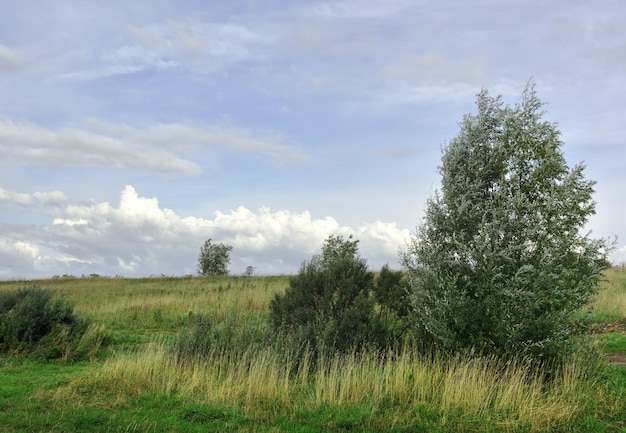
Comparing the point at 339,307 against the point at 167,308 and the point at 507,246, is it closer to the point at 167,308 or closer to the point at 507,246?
the point at 507,246

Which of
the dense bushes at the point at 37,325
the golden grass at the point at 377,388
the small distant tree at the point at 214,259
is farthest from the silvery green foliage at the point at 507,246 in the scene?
the small distant tree at the point at 214,259

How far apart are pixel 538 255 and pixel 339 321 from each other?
5.68m

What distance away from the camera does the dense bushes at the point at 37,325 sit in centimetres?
1579

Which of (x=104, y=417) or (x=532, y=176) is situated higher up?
(x=532, y=176)

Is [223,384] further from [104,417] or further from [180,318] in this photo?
[180,318]

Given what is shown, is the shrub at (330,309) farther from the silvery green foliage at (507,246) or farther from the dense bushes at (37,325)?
the dense bushes at (37,325)

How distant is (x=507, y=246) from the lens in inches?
456

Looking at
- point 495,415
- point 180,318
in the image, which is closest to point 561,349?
point 495,415

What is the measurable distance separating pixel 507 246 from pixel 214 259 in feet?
174

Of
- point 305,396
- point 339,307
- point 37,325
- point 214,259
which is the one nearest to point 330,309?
point 339,307

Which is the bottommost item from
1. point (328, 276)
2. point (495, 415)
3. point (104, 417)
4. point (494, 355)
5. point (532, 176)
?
point (104, 417)

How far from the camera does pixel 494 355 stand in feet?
37.6

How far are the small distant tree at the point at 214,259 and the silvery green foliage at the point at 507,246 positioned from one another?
51225 mm

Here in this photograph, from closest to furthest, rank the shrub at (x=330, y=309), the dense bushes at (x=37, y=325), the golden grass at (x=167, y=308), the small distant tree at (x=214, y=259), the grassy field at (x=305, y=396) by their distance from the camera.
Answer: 1. the grassy field at (x=305, y=396)
2. the shrub at (x=330, y=309)
3. the dense bushes at (x=37, y=325)
4. the golden grass at (x=167, y=308)
5. the small distant tree at (x=214, y=259)
